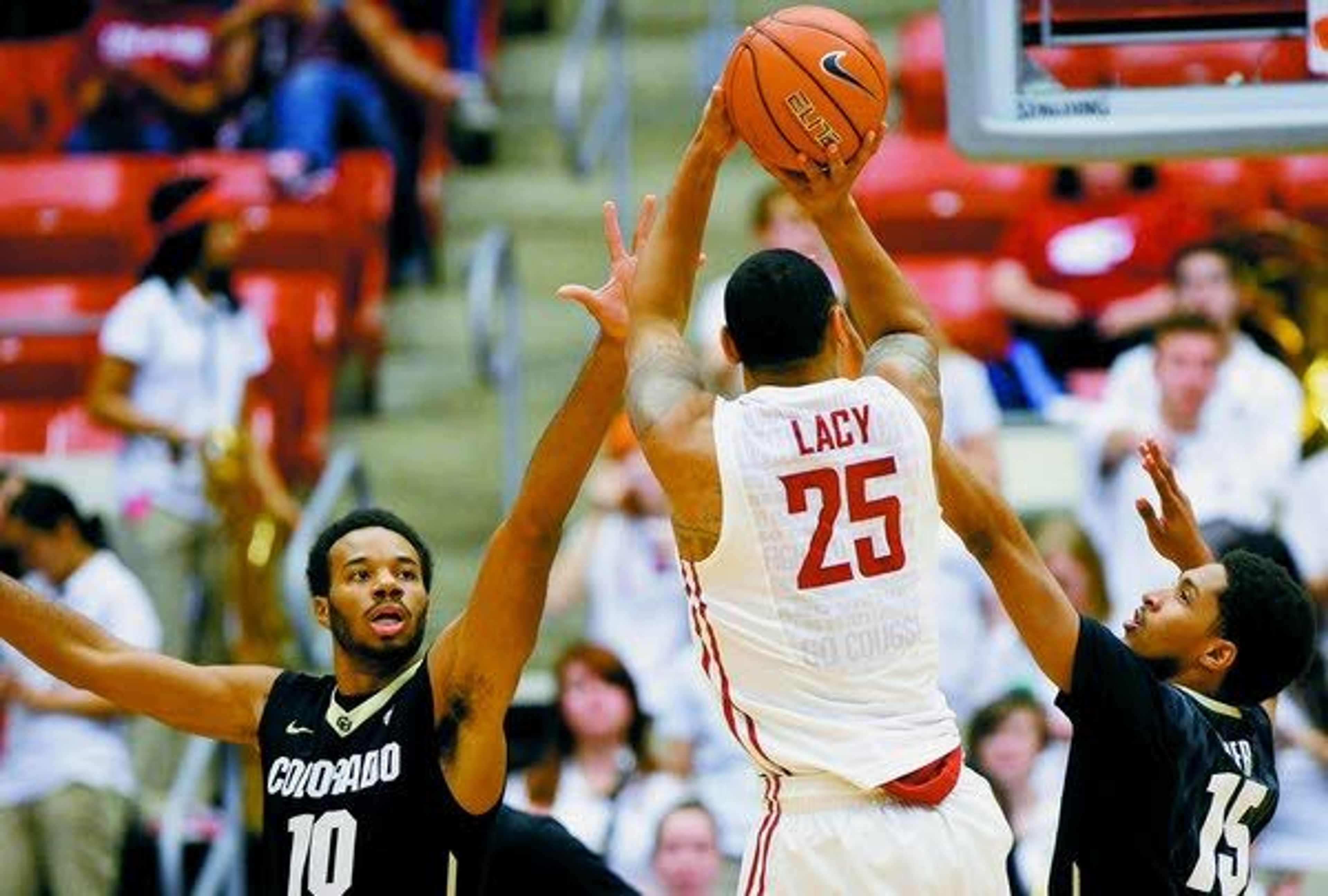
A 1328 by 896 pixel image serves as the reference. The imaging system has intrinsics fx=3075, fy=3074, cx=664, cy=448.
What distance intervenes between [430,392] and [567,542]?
161 centimetres

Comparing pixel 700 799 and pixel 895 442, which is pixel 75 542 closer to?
pixel 700 799

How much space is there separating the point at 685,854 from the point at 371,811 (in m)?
2.73

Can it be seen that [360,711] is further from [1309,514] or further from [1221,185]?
[1221,185]

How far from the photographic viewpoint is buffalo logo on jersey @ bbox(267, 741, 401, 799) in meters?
6.09

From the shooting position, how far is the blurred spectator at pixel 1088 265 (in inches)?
426

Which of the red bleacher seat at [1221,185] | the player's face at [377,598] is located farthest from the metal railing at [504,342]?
the player's face at [377,598]

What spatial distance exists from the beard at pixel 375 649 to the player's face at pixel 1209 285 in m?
4.47

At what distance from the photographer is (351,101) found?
12555 mm

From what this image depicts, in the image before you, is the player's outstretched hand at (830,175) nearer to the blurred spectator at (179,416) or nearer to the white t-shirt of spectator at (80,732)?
the white t-shirt of spectator at (80,732)

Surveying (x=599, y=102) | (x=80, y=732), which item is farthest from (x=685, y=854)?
(x=599, y=102)

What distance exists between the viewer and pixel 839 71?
18.3 feet

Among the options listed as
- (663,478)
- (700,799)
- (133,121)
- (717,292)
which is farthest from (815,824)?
(133,121)

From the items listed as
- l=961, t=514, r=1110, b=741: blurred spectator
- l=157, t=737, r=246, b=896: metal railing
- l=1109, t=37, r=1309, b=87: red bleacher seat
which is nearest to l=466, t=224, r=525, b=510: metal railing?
l=157, t=737, r=246, b=896: metal railing

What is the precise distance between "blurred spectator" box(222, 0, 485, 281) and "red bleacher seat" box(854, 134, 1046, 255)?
1976mm
